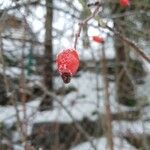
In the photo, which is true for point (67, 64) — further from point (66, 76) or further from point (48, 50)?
point (48, 50)

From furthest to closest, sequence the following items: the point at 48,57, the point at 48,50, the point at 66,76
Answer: the point at 48,50 < the point at 48,57 < the point at 66,76

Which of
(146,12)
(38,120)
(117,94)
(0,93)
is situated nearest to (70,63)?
(146,12)

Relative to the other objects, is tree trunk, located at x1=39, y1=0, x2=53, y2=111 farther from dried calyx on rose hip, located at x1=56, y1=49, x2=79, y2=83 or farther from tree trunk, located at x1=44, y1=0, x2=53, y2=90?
dried calyx on rose hip, located at x1=56, y1=49, x2=79, y2=83

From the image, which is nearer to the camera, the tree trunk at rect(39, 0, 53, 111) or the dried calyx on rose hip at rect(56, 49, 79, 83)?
A: the dried calyx on rose hip at rect(56, 49, 79, 83)

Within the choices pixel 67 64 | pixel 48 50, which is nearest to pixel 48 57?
pixel 48 50

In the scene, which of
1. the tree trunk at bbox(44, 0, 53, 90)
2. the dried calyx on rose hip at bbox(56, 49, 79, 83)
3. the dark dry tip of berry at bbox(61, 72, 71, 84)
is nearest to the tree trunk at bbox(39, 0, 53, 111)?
the tree trunk at bbox(44, 0, 53, 90)

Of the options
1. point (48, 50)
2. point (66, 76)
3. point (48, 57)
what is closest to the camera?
point (66, 76)

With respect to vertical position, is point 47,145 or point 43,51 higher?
point 43,51

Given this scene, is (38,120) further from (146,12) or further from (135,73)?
(146,12)
